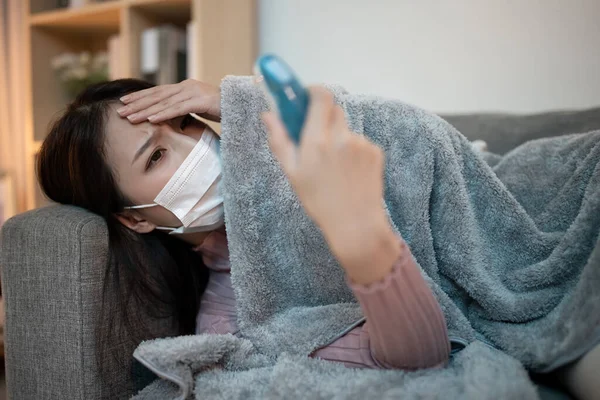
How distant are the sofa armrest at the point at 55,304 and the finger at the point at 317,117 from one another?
0.48 metres

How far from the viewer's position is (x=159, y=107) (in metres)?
0.82

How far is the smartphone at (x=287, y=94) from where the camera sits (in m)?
0.44

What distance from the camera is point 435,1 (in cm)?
→ 149

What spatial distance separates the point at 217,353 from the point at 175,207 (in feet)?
0.85

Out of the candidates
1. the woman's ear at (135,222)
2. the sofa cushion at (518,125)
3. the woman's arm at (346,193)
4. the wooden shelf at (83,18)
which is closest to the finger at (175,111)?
the woman's ear at (135,222)

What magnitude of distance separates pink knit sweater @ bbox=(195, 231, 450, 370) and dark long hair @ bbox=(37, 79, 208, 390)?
329 mm

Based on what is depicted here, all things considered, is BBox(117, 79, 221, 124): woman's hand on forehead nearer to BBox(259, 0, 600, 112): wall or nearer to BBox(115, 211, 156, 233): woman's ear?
BBox(115, 211, 156, 233): woman's ear

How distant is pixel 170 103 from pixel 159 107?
0.07 ft

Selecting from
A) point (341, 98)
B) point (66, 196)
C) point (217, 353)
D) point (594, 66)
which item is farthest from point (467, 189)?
point (594, 66)

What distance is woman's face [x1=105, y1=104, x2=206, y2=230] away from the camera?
2.65 feet

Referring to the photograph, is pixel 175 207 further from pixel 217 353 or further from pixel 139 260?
pixel 217 353

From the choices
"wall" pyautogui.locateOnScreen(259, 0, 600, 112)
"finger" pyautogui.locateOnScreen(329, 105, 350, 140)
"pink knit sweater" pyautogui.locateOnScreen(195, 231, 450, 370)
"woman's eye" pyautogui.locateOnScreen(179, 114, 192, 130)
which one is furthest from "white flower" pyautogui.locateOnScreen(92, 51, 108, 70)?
"finger" pyautogui.locateOnScreen(329, 105, 350, 140)

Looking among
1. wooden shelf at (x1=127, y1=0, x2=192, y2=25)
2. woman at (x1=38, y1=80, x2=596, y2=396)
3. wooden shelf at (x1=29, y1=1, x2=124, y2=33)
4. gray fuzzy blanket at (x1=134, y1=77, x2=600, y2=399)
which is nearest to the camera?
woman at (x1=38, y1=80, x2=596, y2=396)

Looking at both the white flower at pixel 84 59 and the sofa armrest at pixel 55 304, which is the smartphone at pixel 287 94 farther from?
the white flower at pixel 84 59
